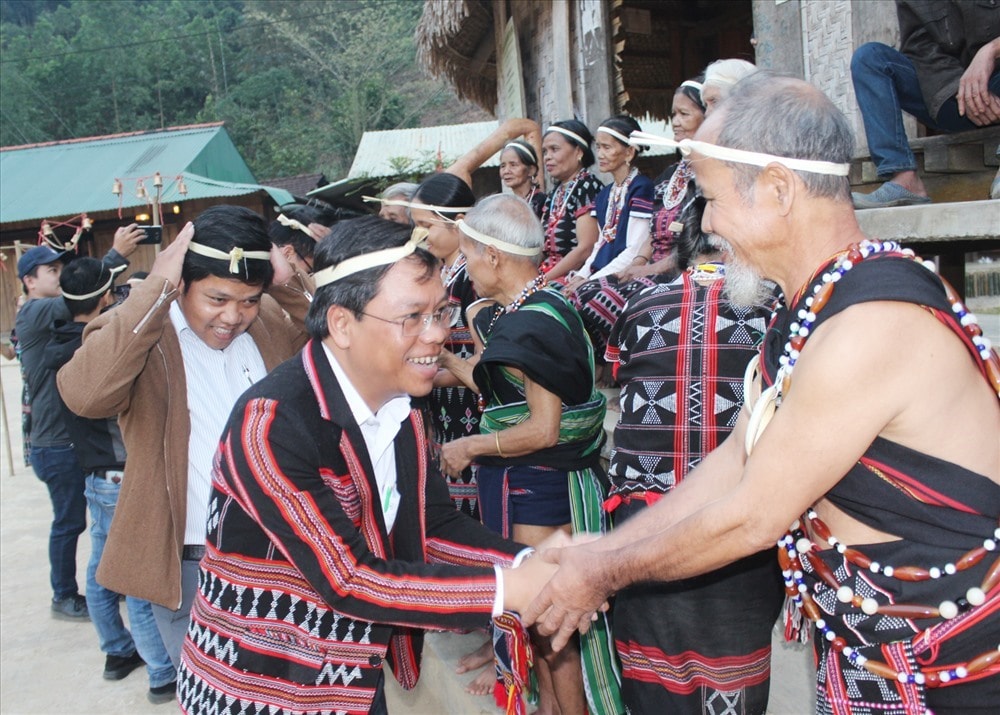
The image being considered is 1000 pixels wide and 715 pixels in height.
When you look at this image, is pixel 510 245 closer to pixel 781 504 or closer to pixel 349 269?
pixel 349 269

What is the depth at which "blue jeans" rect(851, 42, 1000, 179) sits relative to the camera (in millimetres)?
3613

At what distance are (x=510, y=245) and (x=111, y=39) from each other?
45.9 m

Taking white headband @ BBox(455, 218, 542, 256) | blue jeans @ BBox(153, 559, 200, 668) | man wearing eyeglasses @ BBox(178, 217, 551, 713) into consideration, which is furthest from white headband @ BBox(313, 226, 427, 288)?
blue jeans @ BBox(153, 559, 200, 668)

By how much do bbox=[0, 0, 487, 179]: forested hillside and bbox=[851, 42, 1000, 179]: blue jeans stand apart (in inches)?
1317

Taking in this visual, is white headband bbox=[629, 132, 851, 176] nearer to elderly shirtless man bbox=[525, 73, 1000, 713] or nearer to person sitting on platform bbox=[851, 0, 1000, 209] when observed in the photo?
elderly shirtless man bbox=[525, 73, 1000, 713]

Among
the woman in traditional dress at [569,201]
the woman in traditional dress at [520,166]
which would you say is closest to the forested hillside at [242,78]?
the woman in traditional dress at [520,166]

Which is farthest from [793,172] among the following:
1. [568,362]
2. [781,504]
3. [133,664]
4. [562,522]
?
[133,664]

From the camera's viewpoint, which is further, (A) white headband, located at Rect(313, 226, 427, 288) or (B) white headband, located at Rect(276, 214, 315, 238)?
(B) white headband, located at Rect(276, 214, 315, 238)

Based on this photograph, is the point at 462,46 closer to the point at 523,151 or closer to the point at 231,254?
the point at 523,151

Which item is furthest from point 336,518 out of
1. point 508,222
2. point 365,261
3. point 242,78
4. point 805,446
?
point 242,78

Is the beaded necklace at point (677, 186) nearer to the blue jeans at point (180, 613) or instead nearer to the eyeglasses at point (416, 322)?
the eyeglasses at point (416, 322)

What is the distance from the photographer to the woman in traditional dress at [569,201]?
5.18m

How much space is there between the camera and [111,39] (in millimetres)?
41469

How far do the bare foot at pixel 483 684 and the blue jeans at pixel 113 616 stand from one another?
156cm
